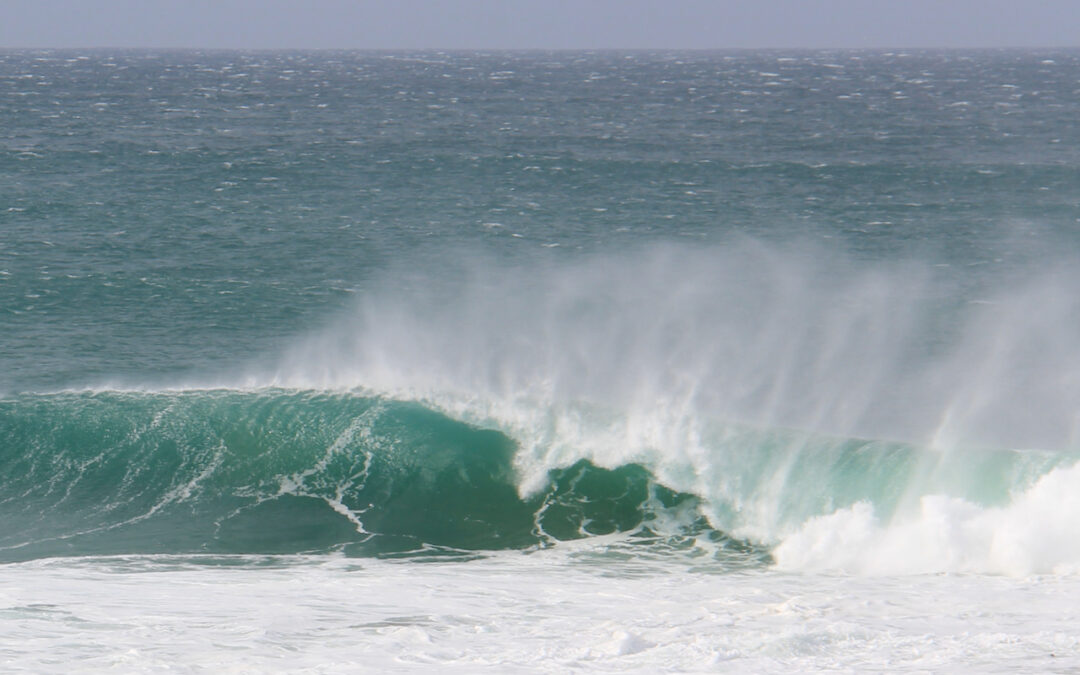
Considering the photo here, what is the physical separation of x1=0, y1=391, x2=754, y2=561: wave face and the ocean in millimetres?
85

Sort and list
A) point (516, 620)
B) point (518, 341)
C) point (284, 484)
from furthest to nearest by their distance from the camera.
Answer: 1. point (518, 341)
2. point (284, 484)
3. point (516, 620)

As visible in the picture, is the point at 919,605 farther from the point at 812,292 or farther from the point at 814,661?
the point at 812,292

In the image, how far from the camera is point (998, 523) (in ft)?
61.2

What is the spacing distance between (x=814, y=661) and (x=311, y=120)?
3253 inches

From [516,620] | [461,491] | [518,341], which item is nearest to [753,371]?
[518,341]

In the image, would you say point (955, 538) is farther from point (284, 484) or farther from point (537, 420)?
point (284, 484)

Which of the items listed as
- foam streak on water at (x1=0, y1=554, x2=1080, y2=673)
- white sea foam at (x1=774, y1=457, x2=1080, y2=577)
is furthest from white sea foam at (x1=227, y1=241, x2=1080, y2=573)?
foam streak on water at (x1=0, y1=554, x2=1080, y2=673)

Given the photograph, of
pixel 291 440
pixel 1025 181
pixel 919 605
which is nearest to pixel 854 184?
pixel 1025 181

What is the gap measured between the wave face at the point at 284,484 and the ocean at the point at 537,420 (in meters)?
0.08

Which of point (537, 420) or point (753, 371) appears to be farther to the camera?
point (753, 371)

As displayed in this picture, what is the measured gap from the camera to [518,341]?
1245 inches

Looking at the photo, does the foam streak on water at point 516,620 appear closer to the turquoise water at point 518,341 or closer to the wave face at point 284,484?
the wave face at point 284,484

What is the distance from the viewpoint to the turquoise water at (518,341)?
21438mm

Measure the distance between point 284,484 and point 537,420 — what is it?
5.30m
